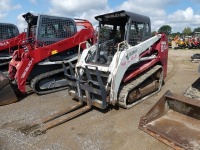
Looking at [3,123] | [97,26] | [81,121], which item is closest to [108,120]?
[81,121]

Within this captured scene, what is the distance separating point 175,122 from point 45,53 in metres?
4.36

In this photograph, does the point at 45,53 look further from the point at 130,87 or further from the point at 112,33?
the point at 130,87

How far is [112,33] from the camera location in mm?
6562

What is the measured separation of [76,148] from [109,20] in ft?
11.6

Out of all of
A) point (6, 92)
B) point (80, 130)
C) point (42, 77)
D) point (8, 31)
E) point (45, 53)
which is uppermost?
point (8, 31)

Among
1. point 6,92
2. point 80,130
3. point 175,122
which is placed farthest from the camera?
point 6,92

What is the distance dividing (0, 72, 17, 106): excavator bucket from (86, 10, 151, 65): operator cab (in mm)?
2125

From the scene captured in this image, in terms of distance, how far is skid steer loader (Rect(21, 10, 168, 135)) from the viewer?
535 cm

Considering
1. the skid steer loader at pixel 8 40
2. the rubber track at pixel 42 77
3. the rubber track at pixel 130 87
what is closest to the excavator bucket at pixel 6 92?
the rubber track at pixel 42 77

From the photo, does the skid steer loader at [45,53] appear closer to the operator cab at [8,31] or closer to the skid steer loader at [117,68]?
the skid steer loader at [117,68]

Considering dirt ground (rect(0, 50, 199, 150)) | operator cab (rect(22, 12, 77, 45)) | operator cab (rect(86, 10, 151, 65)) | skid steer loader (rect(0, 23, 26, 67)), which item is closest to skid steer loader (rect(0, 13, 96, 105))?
operator cab (rect(22, 12, 77, 45))

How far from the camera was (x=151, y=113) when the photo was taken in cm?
455

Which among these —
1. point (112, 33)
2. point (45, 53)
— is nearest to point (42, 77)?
point (45, 53)

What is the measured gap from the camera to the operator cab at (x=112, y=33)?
6.21 metres
